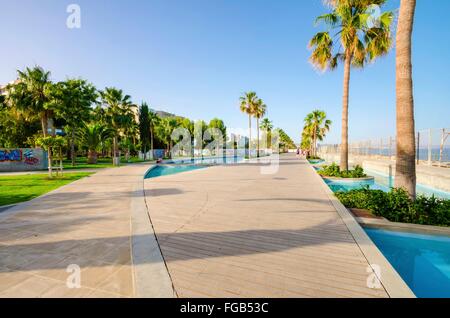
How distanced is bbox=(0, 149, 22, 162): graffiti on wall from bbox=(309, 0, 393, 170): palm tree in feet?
88.0

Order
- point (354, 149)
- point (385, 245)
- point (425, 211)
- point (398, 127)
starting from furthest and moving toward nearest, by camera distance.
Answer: point (354, 149), point (398, 127), point (425, 211), point (385, 245)

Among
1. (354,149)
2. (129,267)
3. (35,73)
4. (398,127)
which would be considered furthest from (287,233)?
(354,149)

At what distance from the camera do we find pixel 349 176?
13430 millimetres

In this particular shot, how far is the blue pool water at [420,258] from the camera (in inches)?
149

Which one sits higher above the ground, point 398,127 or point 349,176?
point 398,127

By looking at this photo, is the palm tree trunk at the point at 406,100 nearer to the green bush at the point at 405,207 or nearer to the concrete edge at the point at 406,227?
the green bush at the point at 405,207

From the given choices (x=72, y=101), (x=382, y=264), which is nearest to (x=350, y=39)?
(x=382, y=264)

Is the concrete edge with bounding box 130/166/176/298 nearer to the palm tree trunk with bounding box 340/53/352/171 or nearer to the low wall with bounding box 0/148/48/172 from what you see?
the palm tree trunk with bounding box 340/53/352/171

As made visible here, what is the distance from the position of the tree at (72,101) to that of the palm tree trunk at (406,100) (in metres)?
29.4

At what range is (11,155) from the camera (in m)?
20.7

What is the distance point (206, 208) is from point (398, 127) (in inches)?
242

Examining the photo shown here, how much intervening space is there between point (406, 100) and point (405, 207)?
305cm
